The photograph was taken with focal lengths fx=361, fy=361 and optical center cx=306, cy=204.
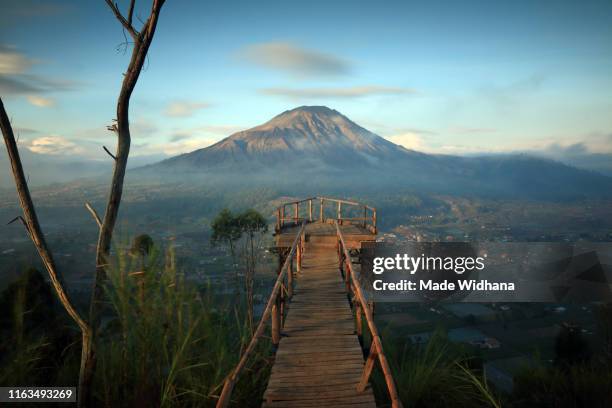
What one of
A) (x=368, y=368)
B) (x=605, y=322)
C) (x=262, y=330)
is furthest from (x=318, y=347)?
(x=605, y=322)

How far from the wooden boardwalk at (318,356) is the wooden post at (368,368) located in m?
0.08

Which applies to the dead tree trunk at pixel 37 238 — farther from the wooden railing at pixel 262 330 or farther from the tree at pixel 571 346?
the tree at pixel 571 346

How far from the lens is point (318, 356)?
17.4 feet

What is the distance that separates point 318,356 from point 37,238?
13.1ft

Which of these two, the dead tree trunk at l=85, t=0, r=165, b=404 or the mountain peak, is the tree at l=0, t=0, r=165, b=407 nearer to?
the dead tree trunk at l=85, t=0, r=165, b=404

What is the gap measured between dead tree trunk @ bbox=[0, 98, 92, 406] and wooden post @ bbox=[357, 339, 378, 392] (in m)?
3.33

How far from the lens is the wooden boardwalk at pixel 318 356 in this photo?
430cm

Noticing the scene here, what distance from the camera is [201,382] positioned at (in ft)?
14.4

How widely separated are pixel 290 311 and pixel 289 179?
163403 mm

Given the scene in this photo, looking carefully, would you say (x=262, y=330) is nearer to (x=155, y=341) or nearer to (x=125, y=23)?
(x=155, y=341)

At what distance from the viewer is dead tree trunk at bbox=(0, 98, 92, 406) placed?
14.1 feet

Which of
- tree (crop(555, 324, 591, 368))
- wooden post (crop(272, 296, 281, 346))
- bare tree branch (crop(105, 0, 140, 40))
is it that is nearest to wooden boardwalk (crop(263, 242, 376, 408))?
wooden post (crop(272, 296, 281, 346))

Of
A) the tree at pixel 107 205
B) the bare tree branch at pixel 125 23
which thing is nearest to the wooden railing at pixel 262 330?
the tree at pixel 107 205

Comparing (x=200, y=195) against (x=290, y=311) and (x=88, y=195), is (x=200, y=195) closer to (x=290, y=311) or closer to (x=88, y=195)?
(x=88, y=195)
